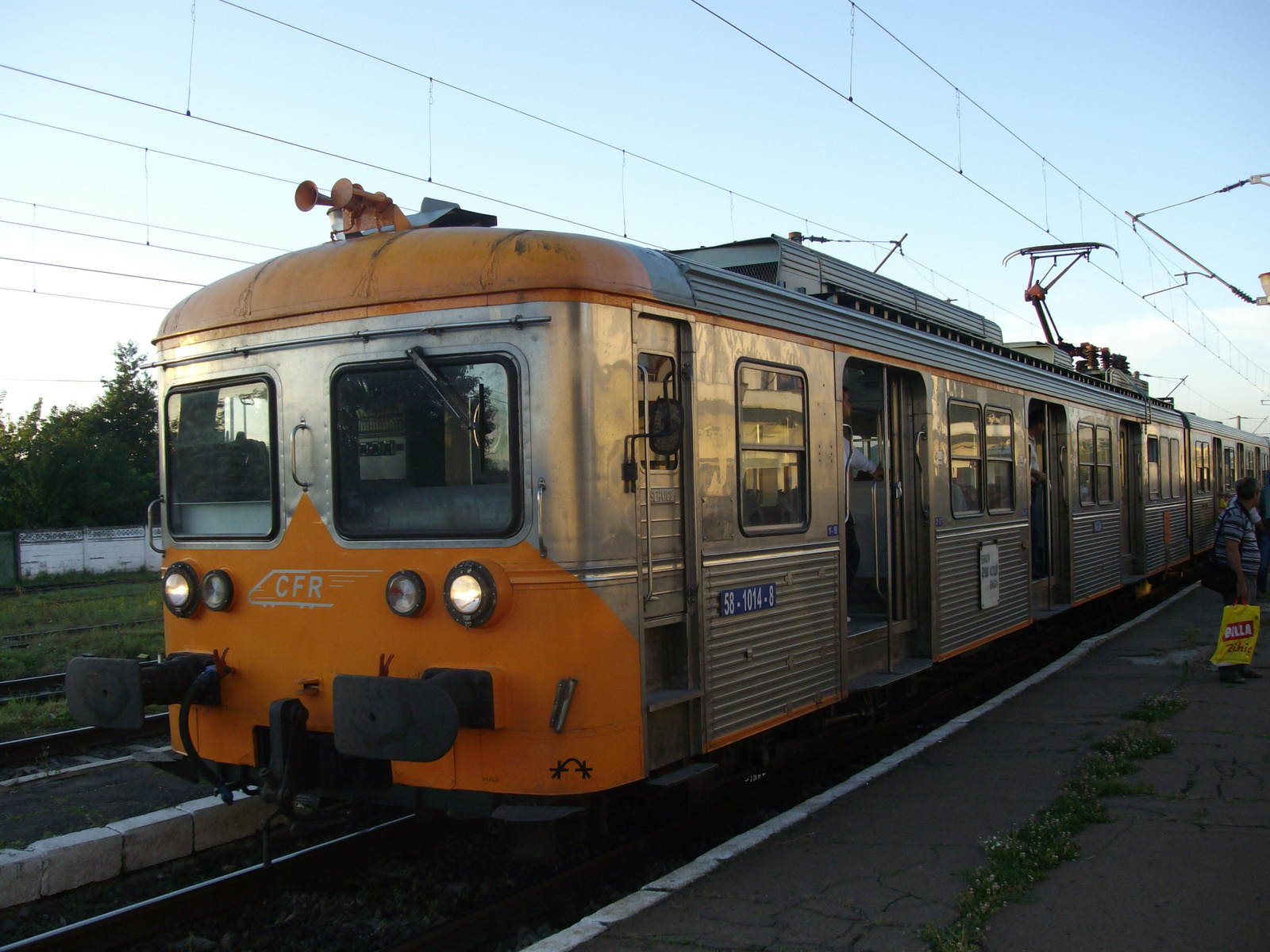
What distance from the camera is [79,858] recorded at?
4.73 meters

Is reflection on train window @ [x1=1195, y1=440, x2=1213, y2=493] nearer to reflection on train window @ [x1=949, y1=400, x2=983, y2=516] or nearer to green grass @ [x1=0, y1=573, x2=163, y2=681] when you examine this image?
reflection on train window @ [x1=949, y1=400, x2=983, y2=516]

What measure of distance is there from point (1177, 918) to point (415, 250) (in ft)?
13.2

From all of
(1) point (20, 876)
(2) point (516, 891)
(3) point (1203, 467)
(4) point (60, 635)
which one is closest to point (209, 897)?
(1) point (20, 876)

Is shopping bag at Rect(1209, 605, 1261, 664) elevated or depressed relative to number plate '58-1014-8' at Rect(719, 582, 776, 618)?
depressed

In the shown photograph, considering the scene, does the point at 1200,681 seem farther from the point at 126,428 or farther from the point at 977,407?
the point at 126,428

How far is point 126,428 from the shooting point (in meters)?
53.4

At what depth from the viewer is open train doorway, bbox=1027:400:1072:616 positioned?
1061 centimetres

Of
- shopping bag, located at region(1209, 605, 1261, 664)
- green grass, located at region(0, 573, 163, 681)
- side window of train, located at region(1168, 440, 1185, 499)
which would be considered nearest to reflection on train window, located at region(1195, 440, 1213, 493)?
side window of train, located at region(1168, 440, 1185, 499)

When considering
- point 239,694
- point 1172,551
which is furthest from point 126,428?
point 239,694

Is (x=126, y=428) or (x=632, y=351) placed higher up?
(x=126, y=428)

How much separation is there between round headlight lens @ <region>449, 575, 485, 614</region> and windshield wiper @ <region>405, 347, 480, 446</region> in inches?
23.5

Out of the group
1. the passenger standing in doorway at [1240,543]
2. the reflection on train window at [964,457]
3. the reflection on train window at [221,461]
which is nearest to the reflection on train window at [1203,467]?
the passenger standing in doorway at [1240,543]

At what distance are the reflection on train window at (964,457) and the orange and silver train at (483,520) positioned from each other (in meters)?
2.14

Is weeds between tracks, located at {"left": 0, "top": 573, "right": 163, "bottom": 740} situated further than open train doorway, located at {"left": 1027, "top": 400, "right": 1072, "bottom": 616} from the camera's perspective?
No
